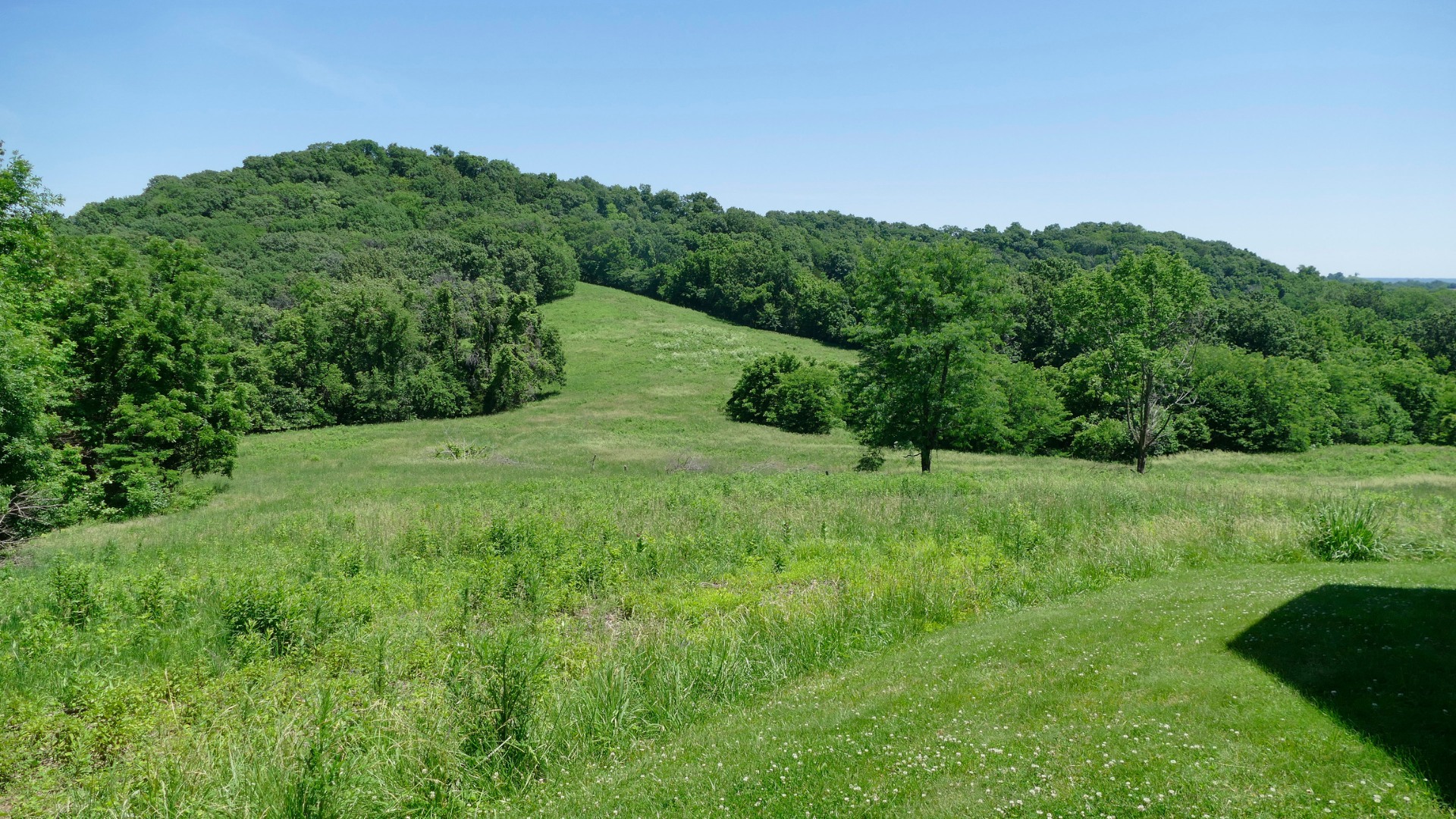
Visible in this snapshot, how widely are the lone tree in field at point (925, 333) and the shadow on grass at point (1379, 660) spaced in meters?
21.7

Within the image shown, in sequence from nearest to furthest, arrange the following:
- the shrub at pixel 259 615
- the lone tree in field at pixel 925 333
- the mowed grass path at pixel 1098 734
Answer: the mowed grass path at pixel 1098 734 → the shrub at pixel 259 615 → the lone tree in field at pixel 925 333

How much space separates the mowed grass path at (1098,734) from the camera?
4.91m

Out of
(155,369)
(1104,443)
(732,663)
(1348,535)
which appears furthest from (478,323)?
(1348,535)

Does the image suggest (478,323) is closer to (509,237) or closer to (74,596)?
(509,237)

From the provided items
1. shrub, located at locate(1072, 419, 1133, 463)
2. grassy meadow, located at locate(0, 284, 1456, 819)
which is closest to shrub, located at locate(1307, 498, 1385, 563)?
grassy meadow, located at locate(0, 284, 1456, 819)

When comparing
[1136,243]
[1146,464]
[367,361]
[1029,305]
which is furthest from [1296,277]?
[367,361]

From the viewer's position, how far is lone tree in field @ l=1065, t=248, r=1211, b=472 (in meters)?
35.3

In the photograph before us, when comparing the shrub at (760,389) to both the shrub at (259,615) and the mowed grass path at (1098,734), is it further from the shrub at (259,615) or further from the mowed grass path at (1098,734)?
the mowed grass path at (1098,734)

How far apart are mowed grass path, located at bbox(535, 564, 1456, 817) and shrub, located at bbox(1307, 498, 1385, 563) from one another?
12.7ft

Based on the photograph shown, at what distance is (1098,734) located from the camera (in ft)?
19.0

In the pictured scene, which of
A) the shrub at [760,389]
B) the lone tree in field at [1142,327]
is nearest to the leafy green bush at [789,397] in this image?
the shrub at [760,389]

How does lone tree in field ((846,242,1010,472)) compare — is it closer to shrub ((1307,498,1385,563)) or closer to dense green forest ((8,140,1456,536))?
dense green forest ((8,140,1456,536))

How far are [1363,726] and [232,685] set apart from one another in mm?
11285

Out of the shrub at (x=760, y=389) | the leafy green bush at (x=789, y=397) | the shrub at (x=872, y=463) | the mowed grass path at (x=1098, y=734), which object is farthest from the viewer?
the shrub at (x=760, y=389)
